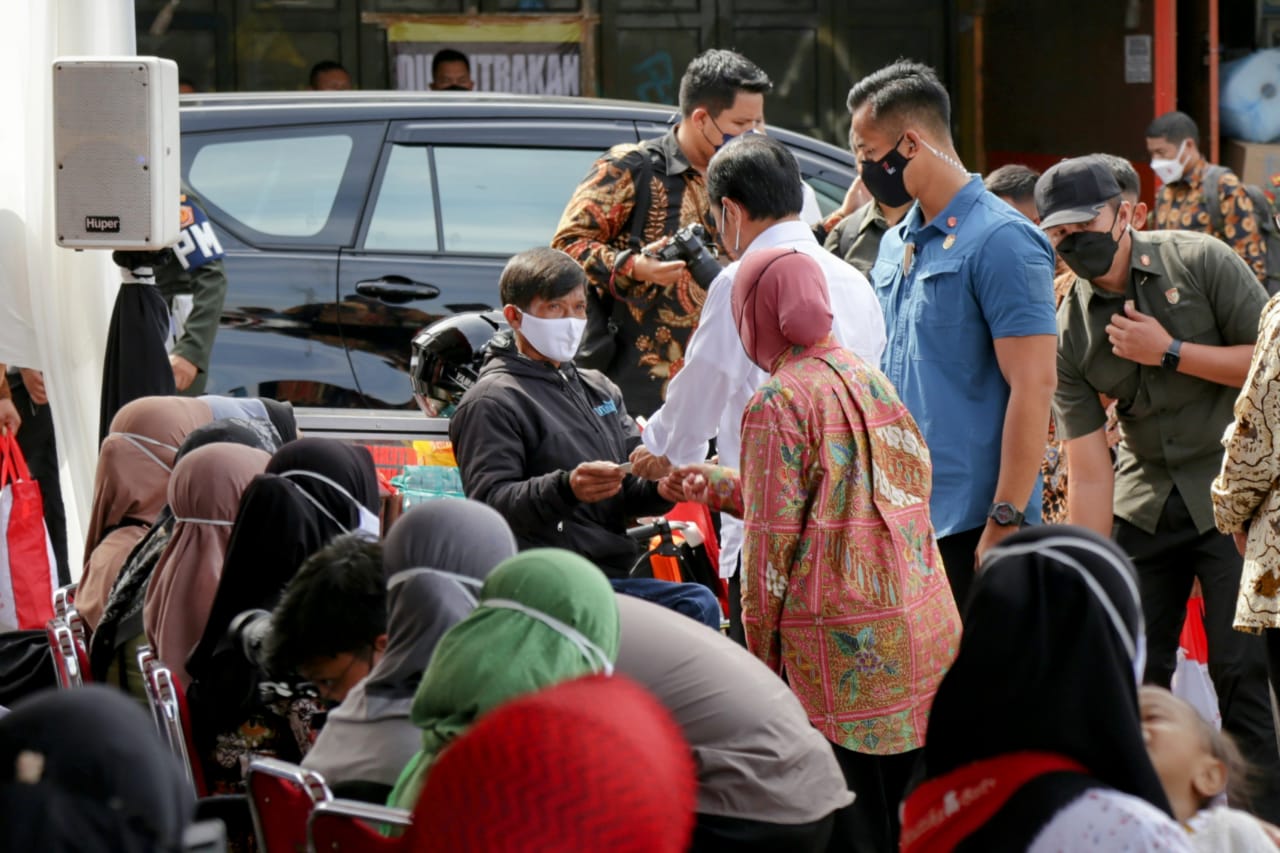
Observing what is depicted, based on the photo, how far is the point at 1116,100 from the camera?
10594mm

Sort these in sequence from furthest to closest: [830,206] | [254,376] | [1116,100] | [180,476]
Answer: [1116,100] < [830,206] < [254,376] < [180,476]

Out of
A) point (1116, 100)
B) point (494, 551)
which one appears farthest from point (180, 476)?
point (1116, 100)

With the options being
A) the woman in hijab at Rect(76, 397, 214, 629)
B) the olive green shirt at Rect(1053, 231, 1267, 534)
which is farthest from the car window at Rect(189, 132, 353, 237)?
the olive green shirt at Rect(1053, 231, 1267, 534)

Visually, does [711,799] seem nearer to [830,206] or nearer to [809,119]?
[830,206]

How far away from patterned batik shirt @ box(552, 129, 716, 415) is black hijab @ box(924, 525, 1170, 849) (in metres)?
3.28

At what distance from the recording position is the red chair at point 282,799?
282 centimetres

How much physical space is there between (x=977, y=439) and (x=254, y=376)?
360cm

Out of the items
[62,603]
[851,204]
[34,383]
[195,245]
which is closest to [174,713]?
[62,603]

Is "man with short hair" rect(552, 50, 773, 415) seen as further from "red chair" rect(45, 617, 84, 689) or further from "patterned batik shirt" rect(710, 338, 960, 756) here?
"red chair" rect(45, 617, 84, 689)

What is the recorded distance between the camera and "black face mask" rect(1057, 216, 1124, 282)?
16.0 ft

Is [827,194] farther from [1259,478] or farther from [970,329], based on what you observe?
[1259,478]

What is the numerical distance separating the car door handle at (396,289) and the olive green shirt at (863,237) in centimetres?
174

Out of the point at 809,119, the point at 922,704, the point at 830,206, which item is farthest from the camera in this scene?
the point at 809,119

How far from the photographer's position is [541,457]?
4.50m
